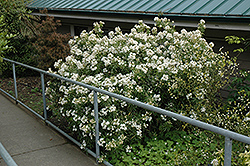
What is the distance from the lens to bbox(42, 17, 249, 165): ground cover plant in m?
4.01

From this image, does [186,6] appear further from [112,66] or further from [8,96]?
[8,96]

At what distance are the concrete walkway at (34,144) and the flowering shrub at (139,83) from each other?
33 cm

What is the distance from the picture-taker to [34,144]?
15.3 feet

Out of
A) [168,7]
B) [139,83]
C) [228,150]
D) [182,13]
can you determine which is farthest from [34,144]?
[168,7]

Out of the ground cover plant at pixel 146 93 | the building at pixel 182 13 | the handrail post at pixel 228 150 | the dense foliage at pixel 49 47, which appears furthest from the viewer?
the dense foliage at pixel 49 47

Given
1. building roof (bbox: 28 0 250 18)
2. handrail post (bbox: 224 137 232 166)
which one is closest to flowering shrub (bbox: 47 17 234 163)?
building roof (bbox: 28 0 250 18)

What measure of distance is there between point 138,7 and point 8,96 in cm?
432

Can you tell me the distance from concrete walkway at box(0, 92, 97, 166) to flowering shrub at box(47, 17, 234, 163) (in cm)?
33

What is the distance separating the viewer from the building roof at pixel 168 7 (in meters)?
4.94

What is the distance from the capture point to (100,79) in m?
4.64

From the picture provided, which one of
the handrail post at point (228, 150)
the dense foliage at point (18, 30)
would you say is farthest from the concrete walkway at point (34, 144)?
the dense foliage at point (18, 30)

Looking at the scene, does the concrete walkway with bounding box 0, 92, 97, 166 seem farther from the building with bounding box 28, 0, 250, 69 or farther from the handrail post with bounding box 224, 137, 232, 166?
the building with bounding box 28, 0, 250, 69

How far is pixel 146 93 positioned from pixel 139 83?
23cm

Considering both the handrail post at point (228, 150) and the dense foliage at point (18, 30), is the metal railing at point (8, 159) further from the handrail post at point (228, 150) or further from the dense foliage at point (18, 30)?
the dense foliage at point (18, 30)
